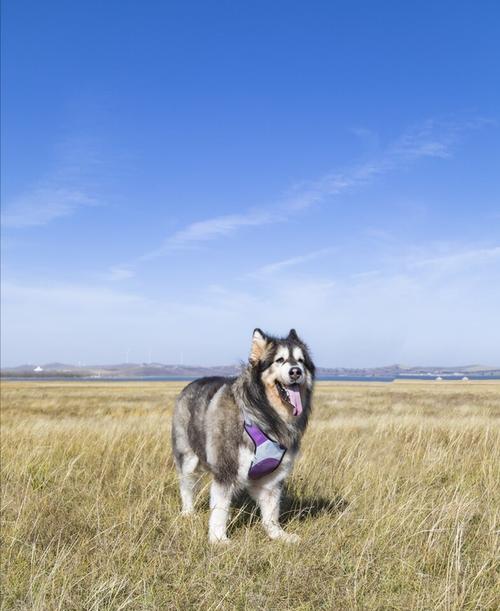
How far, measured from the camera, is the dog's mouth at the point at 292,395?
539 cm

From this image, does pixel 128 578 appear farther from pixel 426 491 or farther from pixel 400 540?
pixel 426 491

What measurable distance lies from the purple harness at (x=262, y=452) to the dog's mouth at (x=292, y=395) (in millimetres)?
387

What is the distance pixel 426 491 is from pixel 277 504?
2077 millimetres

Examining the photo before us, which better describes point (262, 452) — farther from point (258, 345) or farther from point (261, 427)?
point (258, 345)

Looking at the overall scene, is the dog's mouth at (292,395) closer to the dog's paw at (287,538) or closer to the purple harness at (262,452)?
the purple harness at (262,452)

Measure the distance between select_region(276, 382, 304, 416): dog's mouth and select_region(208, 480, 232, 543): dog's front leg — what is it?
1.01m

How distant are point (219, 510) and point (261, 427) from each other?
89cm

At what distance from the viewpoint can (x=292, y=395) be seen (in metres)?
5.39

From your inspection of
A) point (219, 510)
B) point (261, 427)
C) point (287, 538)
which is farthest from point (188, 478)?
point (287, 538)

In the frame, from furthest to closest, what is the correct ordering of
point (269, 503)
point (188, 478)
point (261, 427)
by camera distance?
point (188, 478), point (269, 503), point (261, 427)

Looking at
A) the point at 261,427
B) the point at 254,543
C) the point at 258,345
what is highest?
the point at 258,345

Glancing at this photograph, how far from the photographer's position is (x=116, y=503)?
6195mm

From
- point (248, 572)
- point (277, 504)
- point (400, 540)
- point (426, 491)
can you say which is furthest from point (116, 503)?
point (426, 491)

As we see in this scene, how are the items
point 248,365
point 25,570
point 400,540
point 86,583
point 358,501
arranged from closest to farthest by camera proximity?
point 86,583 < point 25,570 < point 400,540 < point 248,365 < point 358,501
